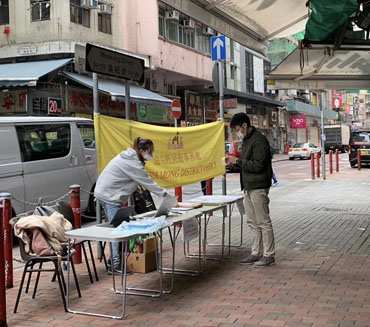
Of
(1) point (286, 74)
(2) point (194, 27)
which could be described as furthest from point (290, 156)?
(1) point (286, 74)

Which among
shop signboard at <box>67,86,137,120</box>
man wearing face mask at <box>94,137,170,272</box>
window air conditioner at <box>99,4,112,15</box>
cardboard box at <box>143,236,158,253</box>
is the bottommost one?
cardboard box at <box>143,236,158,253</box>

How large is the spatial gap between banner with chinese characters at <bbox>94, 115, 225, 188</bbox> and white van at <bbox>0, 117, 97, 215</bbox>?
7.54ft

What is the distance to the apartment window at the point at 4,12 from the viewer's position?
2041cm

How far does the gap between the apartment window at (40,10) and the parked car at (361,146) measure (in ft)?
54.1

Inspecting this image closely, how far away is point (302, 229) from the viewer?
949 cm

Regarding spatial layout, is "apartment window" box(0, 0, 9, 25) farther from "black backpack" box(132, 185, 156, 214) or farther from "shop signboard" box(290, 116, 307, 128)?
"shop signboard" box(290, 116, 307, 128)

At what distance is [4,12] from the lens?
67.2 feet

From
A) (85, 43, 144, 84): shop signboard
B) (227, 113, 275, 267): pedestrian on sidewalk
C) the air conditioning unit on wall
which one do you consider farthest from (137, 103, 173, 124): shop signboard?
(227, 113, 275, 267): pedestrian on sidewalk

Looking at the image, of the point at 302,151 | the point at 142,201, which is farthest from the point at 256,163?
the point at 302,151

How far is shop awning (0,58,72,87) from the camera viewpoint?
56.0ft

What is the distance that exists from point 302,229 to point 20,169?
512cm

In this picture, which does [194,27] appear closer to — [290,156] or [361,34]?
[290,156]

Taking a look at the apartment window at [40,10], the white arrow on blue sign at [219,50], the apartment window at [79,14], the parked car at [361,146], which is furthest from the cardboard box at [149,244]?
the parked car at [361,146]

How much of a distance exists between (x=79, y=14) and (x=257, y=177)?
51.3ft
